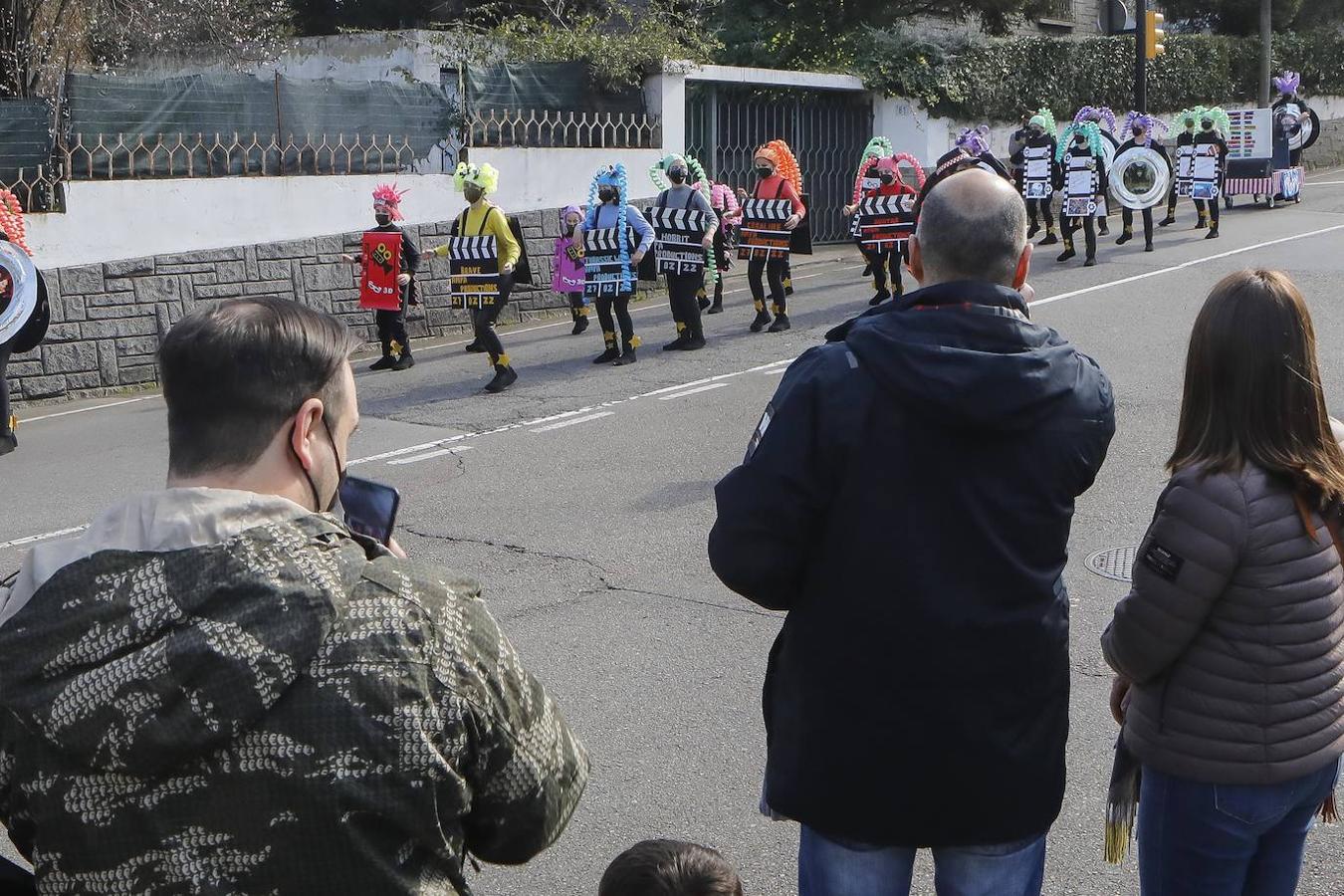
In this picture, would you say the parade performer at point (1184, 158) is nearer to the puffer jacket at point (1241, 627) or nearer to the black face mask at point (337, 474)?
the puffer jacket at point (1241, 627)

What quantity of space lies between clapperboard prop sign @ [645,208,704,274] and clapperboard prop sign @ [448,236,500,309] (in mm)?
1688

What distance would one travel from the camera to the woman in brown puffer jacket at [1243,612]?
2.73 metres

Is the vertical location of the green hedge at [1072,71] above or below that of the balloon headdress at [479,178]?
above

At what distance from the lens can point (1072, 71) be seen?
2592cm

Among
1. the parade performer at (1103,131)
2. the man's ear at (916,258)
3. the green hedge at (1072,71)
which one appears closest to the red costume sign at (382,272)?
the parade performer at (1103,131)

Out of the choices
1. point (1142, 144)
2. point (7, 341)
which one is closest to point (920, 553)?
point (7, 341)

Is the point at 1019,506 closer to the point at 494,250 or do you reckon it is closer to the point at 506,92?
the point at 494,250

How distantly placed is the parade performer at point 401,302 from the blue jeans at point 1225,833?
11.5m

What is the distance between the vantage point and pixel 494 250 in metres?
12.8

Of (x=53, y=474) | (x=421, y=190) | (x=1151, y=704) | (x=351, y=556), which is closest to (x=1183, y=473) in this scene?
(x=1151, y=704)

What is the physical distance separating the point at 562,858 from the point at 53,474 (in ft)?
22.3

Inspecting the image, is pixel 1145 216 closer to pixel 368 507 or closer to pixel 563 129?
pixel 563 129

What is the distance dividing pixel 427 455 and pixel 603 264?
396 centimetres

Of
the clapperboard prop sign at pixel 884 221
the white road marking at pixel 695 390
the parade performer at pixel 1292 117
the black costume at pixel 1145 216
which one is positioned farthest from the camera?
the parade performer at pixel 1292 117
